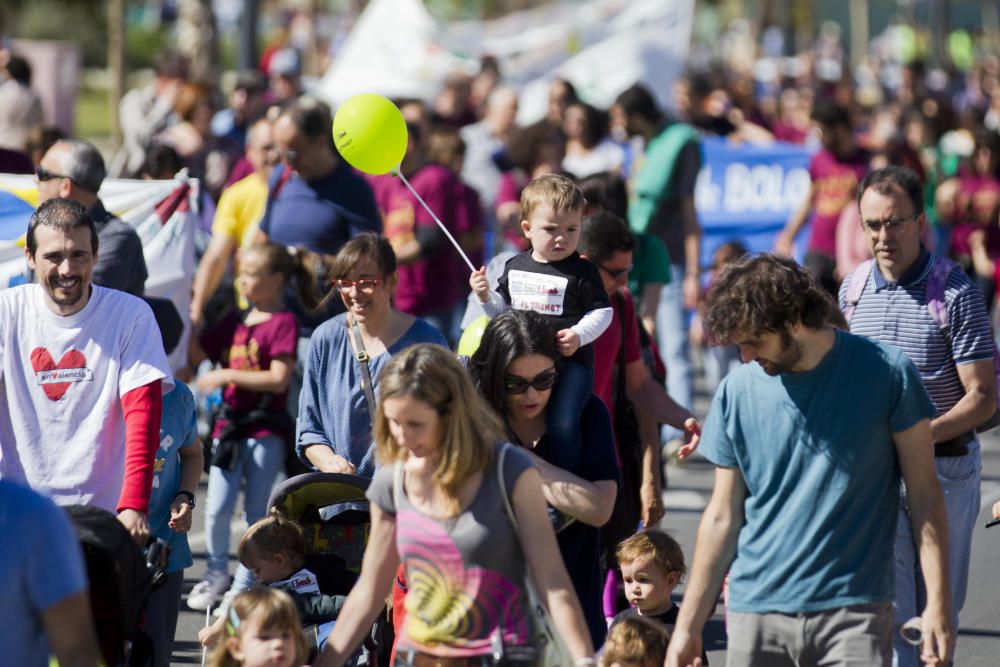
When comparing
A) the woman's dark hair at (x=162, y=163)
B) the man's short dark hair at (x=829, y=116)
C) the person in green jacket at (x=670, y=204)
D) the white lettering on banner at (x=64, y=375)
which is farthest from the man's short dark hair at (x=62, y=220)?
the man's short dark hair at (x=829, y=116)

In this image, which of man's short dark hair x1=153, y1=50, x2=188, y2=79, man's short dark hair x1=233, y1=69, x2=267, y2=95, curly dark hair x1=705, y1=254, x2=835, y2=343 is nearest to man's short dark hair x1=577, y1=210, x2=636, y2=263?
curly dark hair x1=705, y1=254, x2=835, y2=343

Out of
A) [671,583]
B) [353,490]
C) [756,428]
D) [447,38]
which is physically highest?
[447,38]

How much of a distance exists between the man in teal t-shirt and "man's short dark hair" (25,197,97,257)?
203cm

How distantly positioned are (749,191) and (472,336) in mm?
10014

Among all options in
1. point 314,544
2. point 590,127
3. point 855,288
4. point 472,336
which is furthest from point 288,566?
point 590,127

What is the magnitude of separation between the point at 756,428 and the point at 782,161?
11.4 metres

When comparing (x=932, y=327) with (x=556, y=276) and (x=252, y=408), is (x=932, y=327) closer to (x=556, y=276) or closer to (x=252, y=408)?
(x=556, y=276)

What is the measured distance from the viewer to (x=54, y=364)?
202 inches

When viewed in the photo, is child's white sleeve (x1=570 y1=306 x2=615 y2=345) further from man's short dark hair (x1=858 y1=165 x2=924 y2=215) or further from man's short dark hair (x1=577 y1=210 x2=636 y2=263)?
man's short dark hair (x1=858 y1=165 x2=924 y2=215)

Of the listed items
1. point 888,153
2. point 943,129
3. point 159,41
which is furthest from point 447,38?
point 159,41

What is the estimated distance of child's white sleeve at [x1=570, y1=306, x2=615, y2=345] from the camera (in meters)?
5.91

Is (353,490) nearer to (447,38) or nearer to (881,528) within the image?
(881,528)

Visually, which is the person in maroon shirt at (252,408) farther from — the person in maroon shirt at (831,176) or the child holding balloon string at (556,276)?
the person in maroon shirt at (831,176)

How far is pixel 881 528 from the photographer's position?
171 inches
